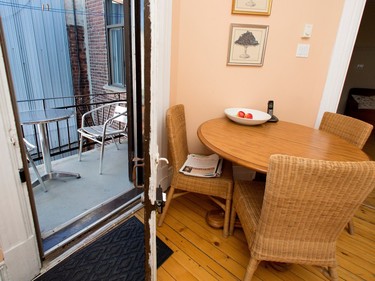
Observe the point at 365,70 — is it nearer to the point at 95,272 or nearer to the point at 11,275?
the point at 95,272

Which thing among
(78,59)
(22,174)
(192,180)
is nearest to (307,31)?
(192,180)

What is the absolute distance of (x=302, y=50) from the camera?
2.02 metres

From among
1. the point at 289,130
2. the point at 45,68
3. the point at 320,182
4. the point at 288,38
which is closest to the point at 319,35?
the point at 288,38

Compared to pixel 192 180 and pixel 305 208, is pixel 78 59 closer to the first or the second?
pixel 192 180

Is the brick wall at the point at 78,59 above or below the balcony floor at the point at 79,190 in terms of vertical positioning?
above

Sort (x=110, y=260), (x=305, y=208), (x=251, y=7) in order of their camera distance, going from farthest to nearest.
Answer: (x=251, y=7)
(x=110, y=260)
(x=305, y=208)

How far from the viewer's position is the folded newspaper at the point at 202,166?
65.7 inches

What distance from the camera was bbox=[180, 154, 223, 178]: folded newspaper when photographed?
167 cm

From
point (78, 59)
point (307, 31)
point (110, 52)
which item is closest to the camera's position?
point (307, 31)

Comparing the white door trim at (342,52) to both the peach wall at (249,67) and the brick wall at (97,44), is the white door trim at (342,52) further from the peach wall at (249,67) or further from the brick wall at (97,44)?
the brick wall at (97,44)

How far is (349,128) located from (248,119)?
2.57 ft

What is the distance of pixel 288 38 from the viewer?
1978 mm

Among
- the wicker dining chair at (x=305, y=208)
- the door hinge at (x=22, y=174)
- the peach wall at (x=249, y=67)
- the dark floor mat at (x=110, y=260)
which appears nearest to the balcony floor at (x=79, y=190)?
the dark floor mat at (x=110, y=260)

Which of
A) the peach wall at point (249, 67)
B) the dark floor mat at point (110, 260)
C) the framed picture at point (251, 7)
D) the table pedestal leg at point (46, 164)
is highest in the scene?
the framed picture at point (251, 7)
